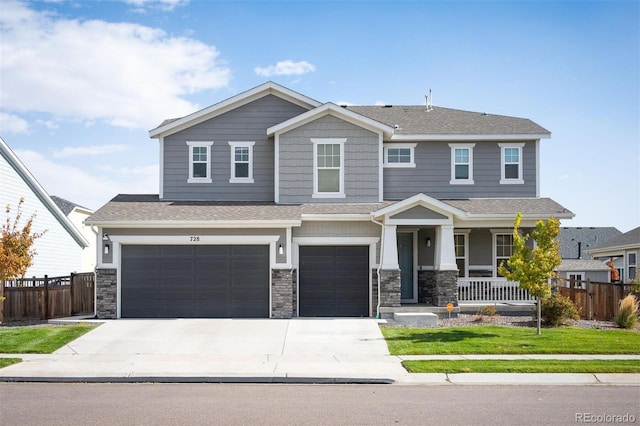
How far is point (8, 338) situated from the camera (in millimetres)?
17141

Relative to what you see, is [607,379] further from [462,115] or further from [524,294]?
[462,115]

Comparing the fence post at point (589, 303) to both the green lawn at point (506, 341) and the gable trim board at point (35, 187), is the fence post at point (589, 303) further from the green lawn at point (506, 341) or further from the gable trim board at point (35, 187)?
the gable trim board at point (35, 187)

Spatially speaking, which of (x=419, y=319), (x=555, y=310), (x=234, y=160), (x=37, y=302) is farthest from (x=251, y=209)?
(x=555, y=310)

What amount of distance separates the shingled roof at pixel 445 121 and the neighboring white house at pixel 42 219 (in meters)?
15.6

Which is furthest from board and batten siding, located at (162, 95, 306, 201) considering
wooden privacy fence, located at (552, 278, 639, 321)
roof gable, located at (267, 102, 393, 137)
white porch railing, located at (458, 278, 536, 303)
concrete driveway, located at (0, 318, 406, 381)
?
wooden privacy fence, located at (552, 278, 639, 321)

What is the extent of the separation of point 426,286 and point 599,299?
5.82 metres

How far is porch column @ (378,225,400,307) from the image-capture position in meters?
21.5

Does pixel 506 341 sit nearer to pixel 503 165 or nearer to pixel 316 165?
Answer: pixel 316 165

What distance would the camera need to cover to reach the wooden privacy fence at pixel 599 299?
21.0m

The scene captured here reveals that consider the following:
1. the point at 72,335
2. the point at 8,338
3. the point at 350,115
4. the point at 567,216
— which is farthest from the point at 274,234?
the point at 567,216

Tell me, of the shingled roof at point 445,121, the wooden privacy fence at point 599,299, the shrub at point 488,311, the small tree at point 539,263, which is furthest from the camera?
the shingled roof at point 445,121

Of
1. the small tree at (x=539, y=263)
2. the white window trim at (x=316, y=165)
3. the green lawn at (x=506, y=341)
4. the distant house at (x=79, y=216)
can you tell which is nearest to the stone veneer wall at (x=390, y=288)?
the green lawn at (x=506, y=341)

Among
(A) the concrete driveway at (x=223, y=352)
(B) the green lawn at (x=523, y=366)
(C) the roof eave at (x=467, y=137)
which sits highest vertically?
(C) the roof eave at (x=467, y=137)

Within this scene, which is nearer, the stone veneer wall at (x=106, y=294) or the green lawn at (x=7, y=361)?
the green lawn at (x=7, y=361)
